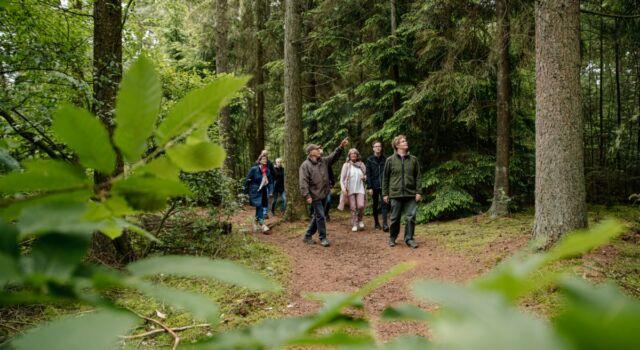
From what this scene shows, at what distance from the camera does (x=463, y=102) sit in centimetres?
1017

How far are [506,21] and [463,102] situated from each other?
2.27 metres

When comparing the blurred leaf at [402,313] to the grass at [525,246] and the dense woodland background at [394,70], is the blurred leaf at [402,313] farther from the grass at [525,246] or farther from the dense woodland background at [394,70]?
the dense woodland background at [394,70]

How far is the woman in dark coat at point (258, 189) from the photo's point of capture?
9.60m

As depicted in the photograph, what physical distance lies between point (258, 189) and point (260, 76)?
29.7 ft

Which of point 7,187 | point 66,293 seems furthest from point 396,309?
point 7,187

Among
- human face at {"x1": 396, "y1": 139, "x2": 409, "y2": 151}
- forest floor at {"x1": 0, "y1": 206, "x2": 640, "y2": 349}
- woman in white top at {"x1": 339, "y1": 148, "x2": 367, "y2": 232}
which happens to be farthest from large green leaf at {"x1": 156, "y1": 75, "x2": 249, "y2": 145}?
woman in white top at {"x1": 339, "y1": 148, "x2": 367, "y2": 232}

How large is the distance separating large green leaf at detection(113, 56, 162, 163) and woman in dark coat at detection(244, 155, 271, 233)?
9.25m

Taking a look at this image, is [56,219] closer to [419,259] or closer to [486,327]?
[486,327]

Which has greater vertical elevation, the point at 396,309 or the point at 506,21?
the point at 506,21

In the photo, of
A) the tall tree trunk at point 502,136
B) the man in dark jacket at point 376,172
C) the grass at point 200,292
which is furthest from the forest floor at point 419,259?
the man in dark jacket at point 376,172

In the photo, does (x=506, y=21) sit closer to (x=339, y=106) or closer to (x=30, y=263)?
(x=339, y=106)

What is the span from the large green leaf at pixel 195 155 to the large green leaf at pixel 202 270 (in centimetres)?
14

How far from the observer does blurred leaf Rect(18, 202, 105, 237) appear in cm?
38

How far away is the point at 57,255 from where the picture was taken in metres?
0.38
